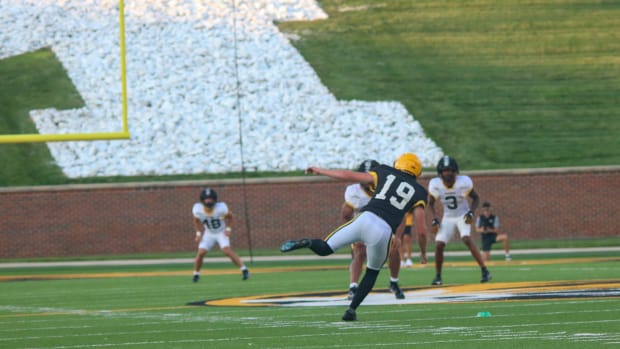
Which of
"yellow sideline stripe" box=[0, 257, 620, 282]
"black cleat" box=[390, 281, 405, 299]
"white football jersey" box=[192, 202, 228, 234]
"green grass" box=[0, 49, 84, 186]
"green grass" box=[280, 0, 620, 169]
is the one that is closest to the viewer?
"black cleat" box=[390, 281, 405, 299]

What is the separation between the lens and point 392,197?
11.7 meters

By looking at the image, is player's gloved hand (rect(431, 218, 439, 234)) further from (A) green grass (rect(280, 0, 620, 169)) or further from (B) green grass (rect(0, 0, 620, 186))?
(A) green grass (rect(280, 0, 620, 169))

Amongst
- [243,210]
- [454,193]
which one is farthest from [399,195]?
[243,210]

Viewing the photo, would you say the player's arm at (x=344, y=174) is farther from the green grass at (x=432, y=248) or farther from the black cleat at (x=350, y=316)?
the green grass at (x=432, y=248)

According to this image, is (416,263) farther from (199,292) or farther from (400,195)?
(400,195)

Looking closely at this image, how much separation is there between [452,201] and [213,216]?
5485 mm

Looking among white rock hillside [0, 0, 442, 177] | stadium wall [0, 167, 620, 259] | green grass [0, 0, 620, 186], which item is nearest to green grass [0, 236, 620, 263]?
stadium wall [0, 167, 620, 259]

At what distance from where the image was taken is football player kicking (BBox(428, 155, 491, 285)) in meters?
18.3

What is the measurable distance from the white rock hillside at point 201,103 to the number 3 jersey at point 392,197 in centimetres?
2193

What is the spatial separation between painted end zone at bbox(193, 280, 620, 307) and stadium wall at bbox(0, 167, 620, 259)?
17.3 meters

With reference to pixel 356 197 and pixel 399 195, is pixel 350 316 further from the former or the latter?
pixel 356 197

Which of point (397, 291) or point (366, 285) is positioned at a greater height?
point (366, 285)

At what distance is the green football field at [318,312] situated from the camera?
10102 mm

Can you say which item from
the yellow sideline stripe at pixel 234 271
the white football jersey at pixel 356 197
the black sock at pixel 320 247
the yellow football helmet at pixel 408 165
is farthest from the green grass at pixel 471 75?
the black sock at pixel 320 247
